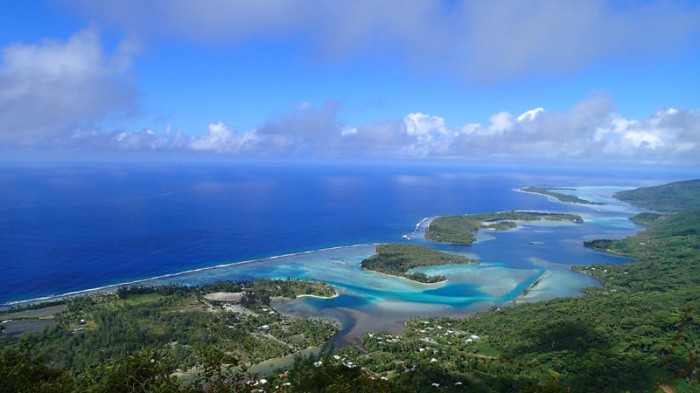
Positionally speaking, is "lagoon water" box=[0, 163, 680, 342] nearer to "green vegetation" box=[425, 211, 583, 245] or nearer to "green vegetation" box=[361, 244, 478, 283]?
"green vegetation" box=[361, 244, 478, 283]

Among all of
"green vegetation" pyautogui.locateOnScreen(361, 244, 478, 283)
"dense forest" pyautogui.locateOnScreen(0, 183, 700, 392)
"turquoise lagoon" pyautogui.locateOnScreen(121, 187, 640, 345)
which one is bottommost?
"turquoise lagoon" pyautogui.locateOnScreen(121, 187, 640, 345)

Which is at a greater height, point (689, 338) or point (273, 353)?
point (689, 338)

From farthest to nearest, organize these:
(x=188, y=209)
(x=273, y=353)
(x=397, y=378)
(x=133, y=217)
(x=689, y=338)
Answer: (x=188, y=209) < (x=133, y=217) < (x=273, y=353) < (x=689, y=338) < (x=397, y=378)

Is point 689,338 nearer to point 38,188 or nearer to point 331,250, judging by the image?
point 331,250

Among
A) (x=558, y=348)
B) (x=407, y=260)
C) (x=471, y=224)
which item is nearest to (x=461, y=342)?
(x=558, y=348)

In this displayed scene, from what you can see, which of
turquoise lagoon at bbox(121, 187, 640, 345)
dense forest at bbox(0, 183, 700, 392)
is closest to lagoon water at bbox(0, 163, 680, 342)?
turquoise lagoon at bbox(121, 187, 640, 345)

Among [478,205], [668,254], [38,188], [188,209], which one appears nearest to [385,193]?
[478,205]
